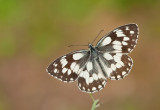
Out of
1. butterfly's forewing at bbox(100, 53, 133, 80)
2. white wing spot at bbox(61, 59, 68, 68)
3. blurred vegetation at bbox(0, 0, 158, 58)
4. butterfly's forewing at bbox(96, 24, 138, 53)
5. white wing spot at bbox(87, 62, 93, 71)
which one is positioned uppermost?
blurred vegetation at bbox(0, 0, 158, 58)

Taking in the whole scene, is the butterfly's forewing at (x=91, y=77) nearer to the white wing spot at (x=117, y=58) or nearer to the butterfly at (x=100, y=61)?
the butterfly at (x=100, y=61)

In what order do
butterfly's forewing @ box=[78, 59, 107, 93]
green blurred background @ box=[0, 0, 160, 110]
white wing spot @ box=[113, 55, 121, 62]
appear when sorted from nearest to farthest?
1. butterfly's forewing @ box=[78, 59, 107, 93]
2. white wing spot @ box=[113, 55, 121, 62]
3. green blurred background @ box=[0, 0, 160, 110]

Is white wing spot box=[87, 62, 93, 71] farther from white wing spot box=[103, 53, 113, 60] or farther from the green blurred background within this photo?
the green blurred background

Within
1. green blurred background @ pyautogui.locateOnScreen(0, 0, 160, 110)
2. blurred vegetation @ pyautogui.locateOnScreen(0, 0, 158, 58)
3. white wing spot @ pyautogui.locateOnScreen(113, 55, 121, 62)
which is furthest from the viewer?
blurred vegetation @ pyautogui.locateOnScreen(0, 0, 158, 58)

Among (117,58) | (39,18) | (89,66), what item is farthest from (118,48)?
(39,18)

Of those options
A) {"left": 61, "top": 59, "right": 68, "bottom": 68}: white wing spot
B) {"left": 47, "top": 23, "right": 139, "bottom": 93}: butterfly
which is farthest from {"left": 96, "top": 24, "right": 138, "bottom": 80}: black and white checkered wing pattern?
{"left": 61, "top": 59, "right": 68, "bottom": 68}: white wing spot

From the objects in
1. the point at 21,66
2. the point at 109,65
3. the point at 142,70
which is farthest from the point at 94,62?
the point at 21,66

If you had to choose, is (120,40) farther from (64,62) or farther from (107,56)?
(64,62)

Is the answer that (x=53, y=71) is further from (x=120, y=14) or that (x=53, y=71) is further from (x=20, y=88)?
(x=120, y=14)
